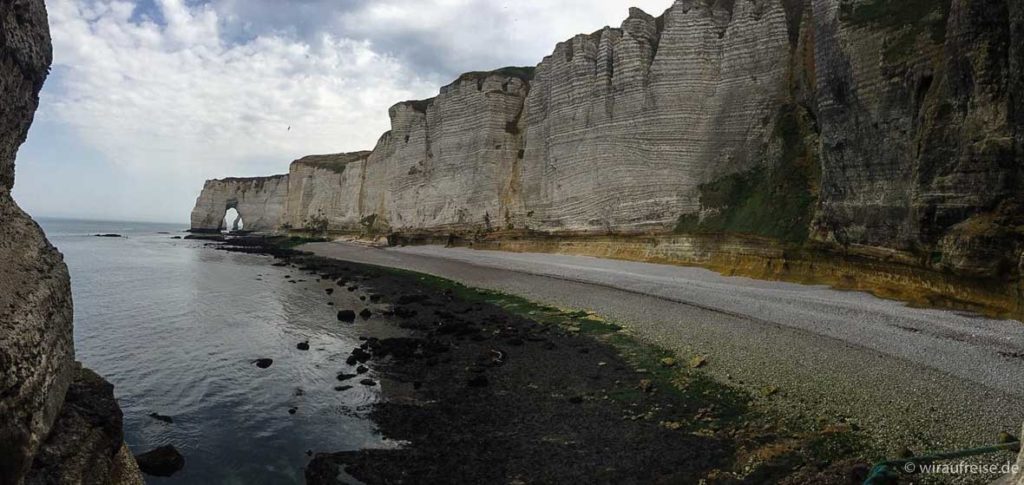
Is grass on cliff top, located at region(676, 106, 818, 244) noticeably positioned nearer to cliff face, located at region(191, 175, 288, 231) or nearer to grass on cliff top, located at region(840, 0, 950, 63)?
grass on cliff top, located at region(840, 0, 950, 63)

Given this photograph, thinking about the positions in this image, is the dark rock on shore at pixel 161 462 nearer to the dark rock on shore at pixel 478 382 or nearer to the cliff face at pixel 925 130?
the dark rock on shore at pixel 478 382

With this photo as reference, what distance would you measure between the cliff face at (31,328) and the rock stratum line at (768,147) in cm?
1493

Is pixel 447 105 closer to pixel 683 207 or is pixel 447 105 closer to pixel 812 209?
pixel 683 207

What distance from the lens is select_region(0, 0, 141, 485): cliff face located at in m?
2.75

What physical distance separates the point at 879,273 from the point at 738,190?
7949 millimetres

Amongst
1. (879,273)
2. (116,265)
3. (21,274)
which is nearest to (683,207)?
(879,273)

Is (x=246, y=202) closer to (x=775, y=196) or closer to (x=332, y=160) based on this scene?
(x=332, y=160)

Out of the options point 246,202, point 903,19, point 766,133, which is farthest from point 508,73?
point 246,202

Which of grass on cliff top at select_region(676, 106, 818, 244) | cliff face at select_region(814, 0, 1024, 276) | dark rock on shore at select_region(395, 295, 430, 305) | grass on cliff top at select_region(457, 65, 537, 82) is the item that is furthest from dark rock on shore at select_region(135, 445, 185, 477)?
grass on cliff top at select_region(457, 65, 537, 82)

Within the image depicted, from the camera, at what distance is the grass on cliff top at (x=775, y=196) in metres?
18.2

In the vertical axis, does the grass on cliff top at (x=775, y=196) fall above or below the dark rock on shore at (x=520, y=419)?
above

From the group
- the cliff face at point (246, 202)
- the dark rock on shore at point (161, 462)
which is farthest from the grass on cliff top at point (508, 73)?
the cliff face at point (246, 202)

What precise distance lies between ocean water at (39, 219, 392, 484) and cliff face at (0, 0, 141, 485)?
12.0 ft

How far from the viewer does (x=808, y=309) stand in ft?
43.0
